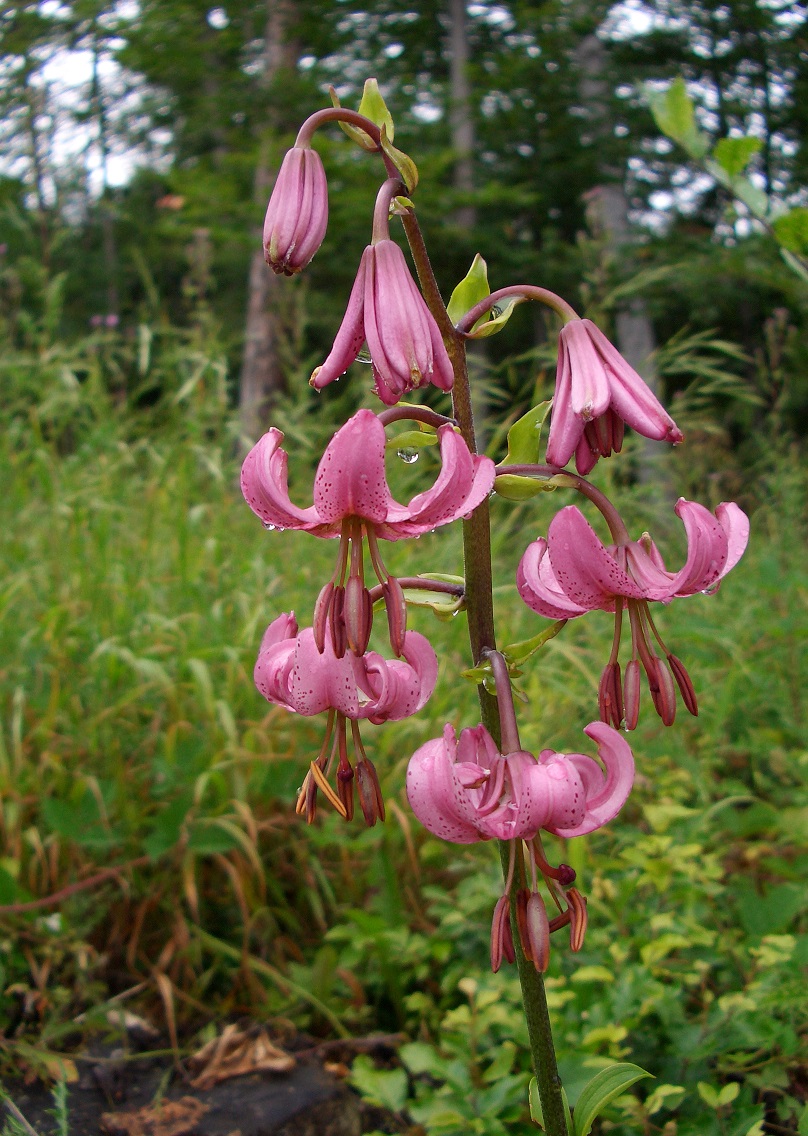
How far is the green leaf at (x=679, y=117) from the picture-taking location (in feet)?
3.77

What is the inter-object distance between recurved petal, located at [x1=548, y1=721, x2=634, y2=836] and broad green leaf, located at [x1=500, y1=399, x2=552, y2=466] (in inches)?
10.6

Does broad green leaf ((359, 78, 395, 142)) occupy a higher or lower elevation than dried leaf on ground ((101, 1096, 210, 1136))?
higher

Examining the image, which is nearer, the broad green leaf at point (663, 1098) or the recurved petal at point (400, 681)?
the recurved petal at point (400, 681)

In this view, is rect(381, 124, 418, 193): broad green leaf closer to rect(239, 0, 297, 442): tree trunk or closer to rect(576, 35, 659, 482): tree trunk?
rect(239, 0, 297, 442): tree trunk

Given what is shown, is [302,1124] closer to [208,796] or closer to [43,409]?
[208,796]

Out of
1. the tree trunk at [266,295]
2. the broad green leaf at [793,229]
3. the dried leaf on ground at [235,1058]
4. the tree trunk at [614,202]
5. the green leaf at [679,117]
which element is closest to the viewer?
the broad green leaf at [793,229]

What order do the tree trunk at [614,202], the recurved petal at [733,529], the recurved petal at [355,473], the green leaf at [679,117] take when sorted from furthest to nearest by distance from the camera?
the tree trunk at [614,202]
the green leaf at [679,117]
the recurved petal at [733,529]
the recurved petal at [355,473]

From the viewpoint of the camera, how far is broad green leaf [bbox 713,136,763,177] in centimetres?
105

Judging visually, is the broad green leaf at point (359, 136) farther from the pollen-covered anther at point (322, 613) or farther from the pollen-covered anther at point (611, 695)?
the pollen-covered anther at point (611, 695)

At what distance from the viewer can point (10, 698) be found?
6.56 ft

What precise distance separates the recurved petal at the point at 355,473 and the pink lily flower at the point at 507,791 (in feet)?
0.69

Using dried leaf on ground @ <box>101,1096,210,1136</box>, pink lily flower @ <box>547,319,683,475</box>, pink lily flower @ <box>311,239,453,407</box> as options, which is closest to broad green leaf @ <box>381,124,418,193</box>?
pink lily flower @ <box>311,239,453,407</box>

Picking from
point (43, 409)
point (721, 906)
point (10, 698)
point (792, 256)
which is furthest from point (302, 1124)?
point (43, 409)

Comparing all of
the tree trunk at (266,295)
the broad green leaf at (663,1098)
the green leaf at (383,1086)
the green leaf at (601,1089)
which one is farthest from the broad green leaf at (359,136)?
the tree trunk at (266,295)
